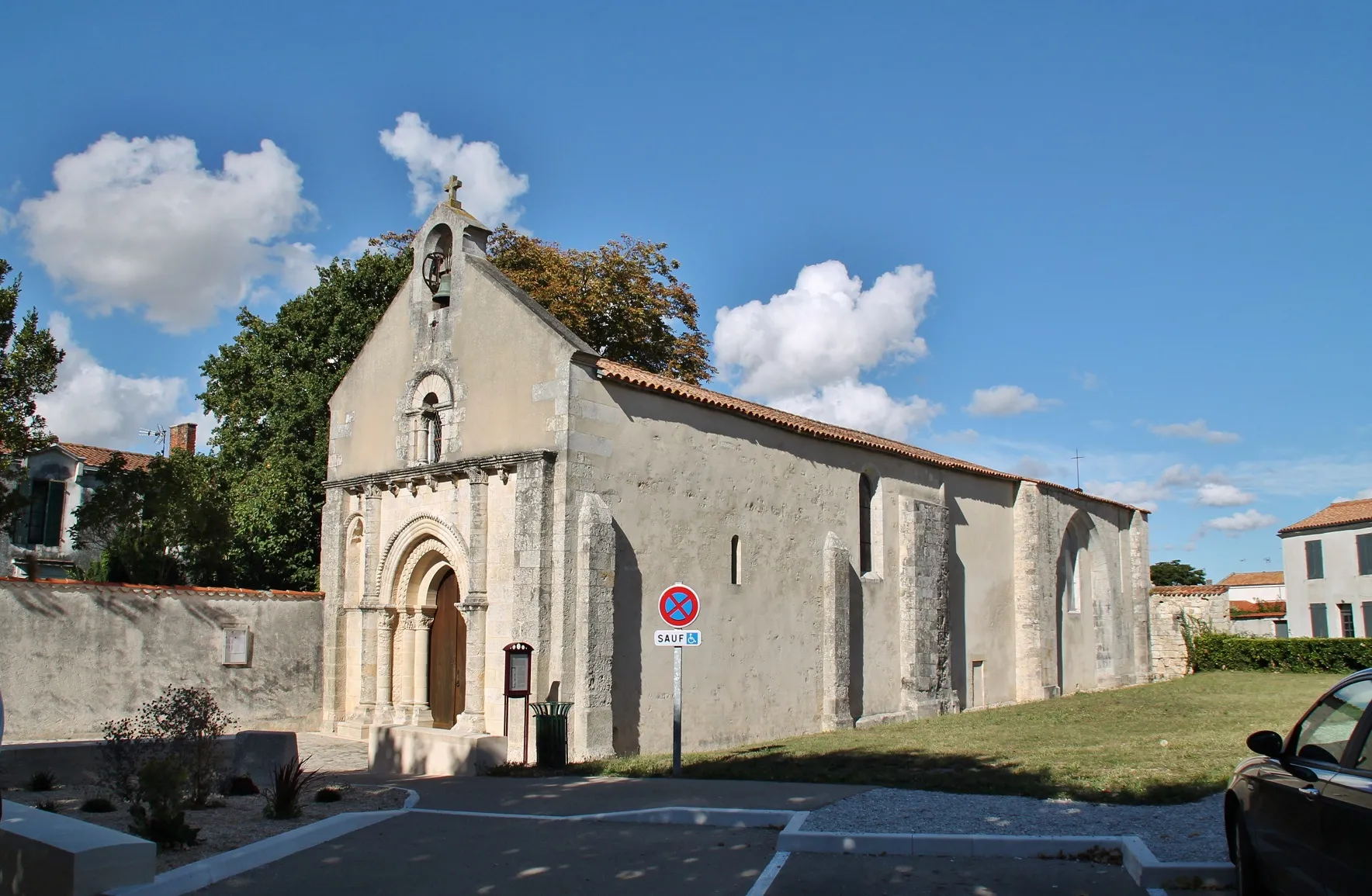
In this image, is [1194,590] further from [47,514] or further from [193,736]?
[47,514]

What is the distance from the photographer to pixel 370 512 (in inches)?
719

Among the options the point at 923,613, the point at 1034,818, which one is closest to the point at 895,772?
the point at 1034,818

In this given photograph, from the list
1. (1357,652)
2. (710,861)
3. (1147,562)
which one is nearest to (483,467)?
(710,861)

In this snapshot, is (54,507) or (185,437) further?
(185,437)

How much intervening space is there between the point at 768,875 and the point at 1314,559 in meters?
43.5

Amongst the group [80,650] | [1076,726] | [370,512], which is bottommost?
[1076,726]

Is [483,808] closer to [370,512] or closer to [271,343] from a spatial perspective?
[370,512]

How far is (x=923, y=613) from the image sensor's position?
859 inches

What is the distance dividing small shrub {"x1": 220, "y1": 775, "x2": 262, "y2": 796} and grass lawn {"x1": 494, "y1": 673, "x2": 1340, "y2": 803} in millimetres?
3719

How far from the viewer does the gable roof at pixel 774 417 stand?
52.9 feet

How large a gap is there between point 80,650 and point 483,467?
21.9ft

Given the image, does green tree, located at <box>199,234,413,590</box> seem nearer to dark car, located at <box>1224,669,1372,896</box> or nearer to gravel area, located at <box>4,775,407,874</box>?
gravel area, located at <box>4,775,407,874</box>

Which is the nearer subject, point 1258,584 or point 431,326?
point 431,326

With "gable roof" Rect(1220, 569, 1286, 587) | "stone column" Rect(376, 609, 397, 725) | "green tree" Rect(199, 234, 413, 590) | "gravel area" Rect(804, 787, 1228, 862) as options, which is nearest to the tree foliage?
"green tree" Rect(199, 234, 413, 590)
